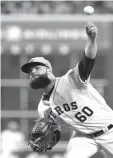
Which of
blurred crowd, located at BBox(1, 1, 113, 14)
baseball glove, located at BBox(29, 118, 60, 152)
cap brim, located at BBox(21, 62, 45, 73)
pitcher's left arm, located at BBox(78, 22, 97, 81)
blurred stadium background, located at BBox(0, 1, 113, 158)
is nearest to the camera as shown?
pitcher's left arm, located at BBox(78, 22, 97, 81)

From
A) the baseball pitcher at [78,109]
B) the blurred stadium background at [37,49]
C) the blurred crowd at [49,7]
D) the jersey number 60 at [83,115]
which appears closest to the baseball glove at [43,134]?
the baseball pitcher at [78,109]

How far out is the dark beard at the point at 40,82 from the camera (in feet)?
20.6

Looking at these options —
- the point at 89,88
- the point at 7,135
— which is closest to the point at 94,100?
the point at 89,88

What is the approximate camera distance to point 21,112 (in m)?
12.6

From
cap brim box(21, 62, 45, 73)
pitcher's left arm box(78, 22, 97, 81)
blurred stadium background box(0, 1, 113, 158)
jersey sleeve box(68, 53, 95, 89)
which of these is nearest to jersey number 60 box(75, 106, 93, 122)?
jersey sleeve box(68, 53, 95, 89)

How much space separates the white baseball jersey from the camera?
20.4 feet

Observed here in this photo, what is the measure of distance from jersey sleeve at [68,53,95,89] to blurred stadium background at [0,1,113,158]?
6071mm

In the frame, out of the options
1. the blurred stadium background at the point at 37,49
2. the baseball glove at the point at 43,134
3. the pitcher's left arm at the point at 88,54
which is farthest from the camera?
the blurred stadium background at the point at 37,49

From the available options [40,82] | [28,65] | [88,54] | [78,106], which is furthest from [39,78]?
[88,54]

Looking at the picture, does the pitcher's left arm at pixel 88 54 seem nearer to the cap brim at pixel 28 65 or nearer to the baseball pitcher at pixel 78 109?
the baseball pitcher at pixel 78 109

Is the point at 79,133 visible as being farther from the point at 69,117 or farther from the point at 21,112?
the point at 21,112

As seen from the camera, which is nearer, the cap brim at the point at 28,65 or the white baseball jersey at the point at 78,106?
the white baseball jersey at the point at 78,106

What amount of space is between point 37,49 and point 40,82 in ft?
21.9

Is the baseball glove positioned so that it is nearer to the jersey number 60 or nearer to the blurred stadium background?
the jersey number 60
